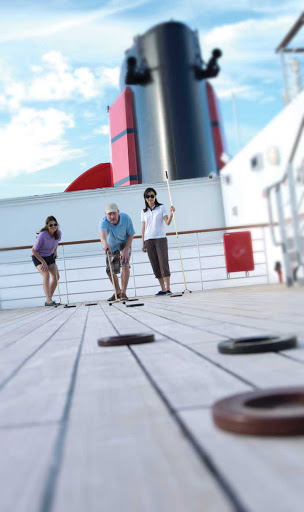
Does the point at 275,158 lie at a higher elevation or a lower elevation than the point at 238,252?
higher

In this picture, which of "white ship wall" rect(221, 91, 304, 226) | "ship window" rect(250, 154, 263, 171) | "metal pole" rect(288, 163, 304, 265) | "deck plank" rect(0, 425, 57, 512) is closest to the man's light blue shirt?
"white ship wall" rect(221, 91, 304, 226)

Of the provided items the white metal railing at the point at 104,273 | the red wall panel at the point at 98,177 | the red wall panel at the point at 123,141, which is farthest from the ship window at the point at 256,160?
the red wall panel at the point at 98,177

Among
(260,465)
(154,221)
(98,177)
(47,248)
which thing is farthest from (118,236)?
(98,177)

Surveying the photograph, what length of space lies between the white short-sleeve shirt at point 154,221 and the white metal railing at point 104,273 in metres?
0.53

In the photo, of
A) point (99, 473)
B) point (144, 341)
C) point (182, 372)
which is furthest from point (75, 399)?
point (144, 341)

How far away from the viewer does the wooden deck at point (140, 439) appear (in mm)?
357

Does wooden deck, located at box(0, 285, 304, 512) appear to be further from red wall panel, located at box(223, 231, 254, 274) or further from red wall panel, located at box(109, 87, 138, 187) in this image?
red wall panel, located at box(109, 87, 138, 187)

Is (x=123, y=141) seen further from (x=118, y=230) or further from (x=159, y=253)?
(x=118, y=230)

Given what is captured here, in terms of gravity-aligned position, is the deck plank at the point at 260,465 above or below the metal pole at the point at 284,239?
below

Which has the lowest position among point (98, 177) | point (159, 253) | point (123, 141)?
point (159, 253)

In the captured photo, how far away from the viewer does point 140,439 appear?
51 centimetres

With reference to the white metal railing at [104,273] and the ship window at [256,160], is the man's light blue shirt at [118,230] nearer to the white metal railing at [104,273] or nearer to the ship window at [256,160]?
the white metal railing at [104,273]

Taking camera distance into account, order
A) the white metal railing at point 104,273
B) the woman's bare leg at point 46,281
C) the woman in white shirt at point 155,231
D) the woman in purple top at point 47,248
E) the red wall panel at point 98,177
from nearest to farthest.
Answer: the woman in white shirt at point 155,231 < the woman in purple top at point 47,248 < the woman's bare leg at point 46,281 < the white metal railing at point 104,273 < the red wall panel at point 98,177

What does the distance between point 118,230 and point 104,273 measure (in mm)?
3672
